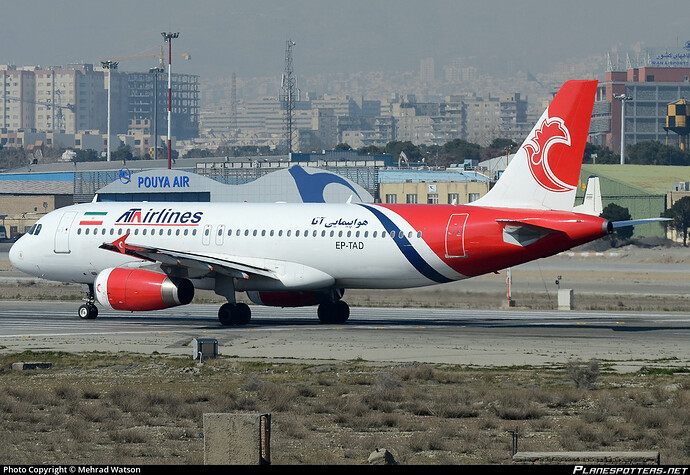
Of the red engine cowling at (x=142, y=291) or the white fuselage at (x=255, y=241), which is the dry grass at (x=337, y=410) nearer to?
the red engine cowling at (x=142, y=291)

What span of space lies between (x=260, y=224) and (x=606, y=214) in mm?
81706

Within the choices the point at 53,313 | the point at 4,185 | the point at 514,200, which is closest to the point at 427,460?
the point at 514,200

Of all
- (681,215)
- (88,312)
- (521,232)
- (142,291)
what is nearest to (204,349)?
(142,291)

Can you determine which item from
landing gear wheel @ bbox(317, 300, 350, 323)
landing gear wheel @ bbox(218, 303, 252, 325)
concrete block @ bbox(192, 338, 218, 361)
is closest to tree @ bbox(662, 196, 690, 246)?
landing gear wheel @ bbox(317, 300, 350, 323)

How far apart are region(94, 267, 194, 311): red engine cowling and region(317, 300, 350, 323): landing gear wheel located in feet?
17.8

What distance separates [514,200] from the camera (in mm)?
40969

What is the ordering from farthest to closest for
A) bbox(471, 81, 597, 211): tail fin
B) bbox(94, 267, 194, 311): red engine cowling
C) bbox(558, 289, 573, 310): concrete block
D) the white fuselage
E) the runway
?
bbox(558, 289, 573, 310): concrete block < the white fuselage < bbox(94, 267, 194, 311): red engine cowling < bbox(471, 81, 597, 211): tail fin < the runway

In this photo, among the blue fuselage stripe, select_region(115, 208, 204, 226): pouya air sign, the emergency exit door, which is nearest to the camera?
the emergency exit door

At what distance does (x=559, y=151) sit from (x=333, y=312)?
1071 cm

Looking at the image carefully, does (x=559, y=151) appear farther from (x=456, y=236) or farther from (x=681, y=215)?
(x=681, y=215)

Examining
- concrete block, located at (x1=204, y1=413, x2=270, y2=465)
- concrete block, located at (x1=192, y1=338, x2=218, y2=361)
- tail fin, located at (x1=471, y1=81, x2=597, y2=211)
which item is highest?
tail fin, located at (x1=471, y1=81, x2=597, y2=211)

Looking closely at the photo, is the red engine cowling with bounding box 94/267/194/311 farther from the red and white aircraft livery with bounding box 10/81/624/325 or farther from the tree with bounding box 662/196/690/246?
the tree with bounding box 662/196/690/246

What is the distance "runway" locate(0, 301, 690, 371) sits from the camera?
33656 millimetres

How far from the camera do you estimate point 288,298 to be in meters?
45.2
